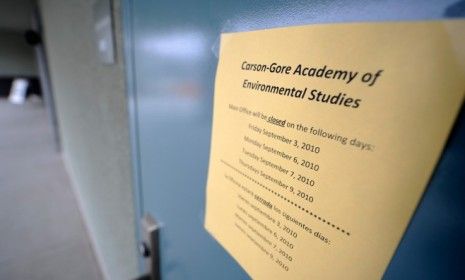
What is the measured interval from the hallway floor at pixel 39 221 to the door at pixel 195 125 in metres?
1.44

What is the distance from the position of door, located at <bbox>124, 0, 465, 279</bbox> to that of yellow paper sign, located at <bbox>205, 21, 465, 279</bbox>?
0.03 ft

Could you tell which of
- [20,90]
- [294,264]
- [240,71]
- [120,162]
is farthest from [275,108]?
[20,90]

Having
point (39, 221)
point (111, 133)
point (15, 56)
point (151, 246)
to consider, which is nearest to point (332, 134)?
point (151, 246)

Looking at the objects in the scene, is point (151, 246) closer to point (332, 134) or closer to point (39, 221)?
point (332, 134)

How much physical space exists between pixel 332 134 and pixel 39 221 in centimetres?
249

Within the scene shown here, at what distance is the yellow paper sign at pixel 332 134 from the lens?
151 millimetres

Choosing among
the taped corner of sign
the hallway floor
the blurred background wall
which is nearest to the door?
the taped corner of sign

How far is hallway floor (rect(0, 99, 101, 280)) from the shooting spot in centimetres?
154

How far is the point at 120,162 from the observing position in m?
0.74

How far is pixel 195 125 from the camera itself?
0.36 meters

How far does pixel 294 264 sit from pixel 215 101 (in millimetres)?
215

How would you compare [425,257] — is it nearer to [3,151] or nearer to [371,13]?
[371,13]

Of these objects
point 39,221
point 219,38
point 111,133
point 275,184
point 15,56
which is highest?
point 219,38

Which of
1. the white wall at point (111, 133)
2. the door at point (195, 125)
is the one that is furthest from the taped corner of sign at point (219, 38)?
the white wall at point (111, 133)
